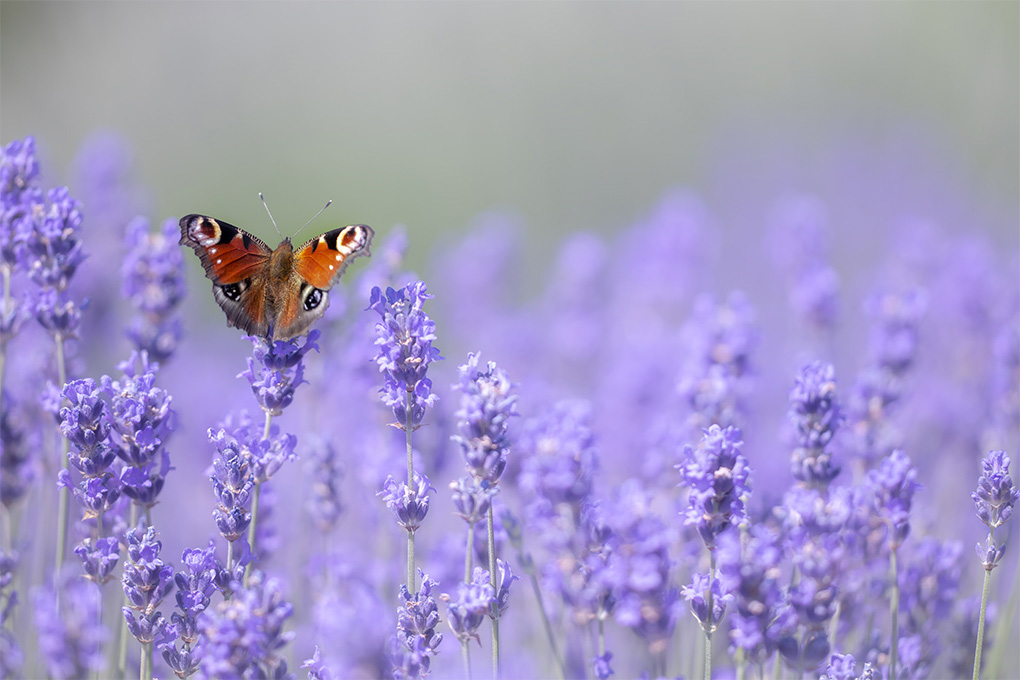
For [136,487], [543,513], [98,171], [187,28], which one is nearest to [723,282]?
[98,171]

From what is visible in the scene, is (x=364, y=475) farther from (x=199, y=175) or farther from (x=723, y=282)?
(x=199, y=175)

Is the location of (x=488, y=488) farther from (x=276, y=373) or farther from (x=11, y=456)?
(x=11, y=456)

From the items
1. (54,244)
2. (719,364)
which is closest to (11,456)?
(54,244)

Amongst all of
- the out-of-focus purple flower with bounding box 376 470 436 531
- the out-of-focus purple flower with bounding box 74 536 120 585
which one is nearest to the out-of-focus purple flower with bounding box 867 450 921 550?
the out-of-focus purple flower with bounding box 376 470 436 531

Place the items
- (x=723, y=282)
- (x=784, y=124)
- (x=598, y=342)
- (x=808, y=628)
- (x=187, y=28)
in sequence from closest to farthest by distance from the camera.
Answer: (x=808, y=628) → (x=598, y=342) → (x=723, y=282) → (x=784, y=124) → (x=187, y=28)

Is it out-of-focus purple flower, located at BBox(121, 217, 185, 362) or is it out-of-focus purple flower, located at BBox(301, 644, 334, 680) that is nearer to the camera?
out-of-focus purple flower, located at BBox(301, 644, 334, 680)

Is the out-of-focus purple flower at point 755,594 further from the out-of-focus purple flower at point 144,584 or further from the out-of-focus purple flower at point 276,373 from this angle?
the out-of-focus purple flower at point 144,584

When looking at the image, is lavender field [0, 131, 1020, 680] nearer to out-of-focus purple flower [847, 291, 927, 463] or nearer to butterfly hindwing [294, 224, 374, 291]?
out-of-focus purple flower [847, 291, 927, 463]
